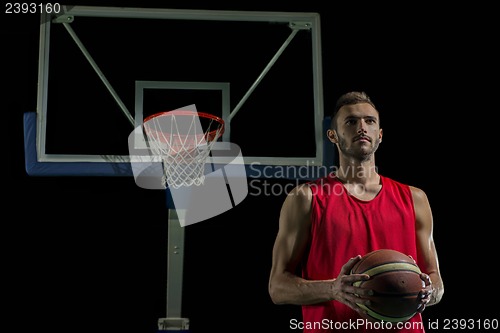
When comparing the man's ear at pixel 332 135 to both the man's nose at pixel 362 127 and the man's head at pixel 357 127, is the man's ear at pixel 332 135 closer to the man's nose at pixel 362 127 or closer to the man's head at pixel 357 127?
the man's head at pixel 357 127

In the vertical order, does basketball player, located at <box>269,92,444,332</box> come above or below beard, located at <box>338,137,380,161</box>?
below

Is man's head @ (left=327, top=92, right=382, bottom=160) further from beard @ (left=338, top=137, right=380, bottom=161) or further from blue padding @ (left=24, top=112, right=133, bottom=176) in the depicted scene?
blue padding @ (left=24, top=112, right=133, bottom=176)

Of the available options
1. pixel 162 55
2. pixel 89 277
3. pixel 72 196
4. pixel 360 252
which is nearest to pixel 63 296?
pixel 89 277

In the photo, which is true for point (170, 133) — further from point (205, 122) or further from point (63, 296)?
point (63, 296)

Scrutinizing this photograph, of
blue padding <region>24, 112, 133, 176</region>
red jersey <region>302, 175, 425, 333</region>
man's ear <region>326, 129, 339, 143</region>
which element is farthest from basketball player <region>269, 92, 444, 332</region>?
blue padding <region>24, 112, 133, 176</region>

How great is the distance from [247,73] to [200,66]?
11.4 inches

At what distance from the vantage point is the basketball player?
8.20ft

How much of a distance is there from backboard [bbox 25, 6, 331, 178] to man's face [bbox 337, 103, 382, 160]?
27cm

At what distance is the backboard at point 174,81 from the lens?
10.6ft

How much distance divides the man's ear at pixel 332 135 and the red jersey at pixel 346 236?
0.32 m

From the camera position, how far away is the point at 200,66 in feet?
12.1

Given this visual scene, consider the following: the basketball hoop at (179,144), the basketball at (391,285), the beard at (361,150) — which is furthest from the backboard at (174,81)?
the basketball at (391,285)

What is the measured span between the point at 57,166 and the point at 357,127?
147 cm

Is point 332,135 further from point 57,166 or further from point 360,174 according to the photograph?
point 57,166
